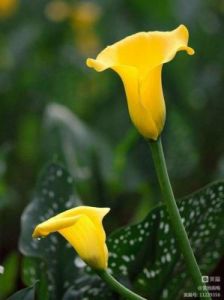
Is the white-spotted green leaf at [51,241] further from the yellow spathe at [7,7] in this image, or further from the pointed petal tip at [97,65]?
the yellow spathe at [7,7]

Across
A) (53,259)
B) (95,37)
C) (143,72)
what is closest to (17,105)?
(95,37)

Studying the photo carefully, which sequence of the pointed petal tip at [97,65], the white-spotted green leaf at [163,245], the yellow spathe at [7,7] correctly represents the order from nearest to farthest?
the pointed petal tip at [97,65] → the white-spotted green leaf at [163,245] → the yellow spathe at [7,7]

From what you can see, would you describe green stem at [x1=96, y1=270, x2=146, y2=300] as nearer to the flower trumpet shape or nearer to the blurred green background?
the flower trumpet shape

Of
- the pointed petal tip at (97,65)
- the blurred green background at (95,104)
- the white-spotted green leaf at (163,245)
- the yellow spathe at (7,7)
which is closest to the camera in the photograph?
the pointed petal tip at (97,65)

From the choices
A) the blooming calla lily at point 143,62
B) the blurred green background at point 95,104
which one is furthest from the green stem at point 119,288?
the blurred green background at point 95,104

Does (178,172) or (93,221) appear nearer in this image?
(93,221)

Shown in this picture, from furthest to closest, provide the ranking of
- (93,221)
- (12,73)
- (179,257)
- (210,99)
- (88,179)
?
(12,73) → (210,99) → (88,179) → (179,257) → (93,221)

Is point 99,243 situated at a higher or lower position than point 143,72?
lower

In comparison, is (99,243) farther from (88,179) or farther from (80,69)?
(80,69)
